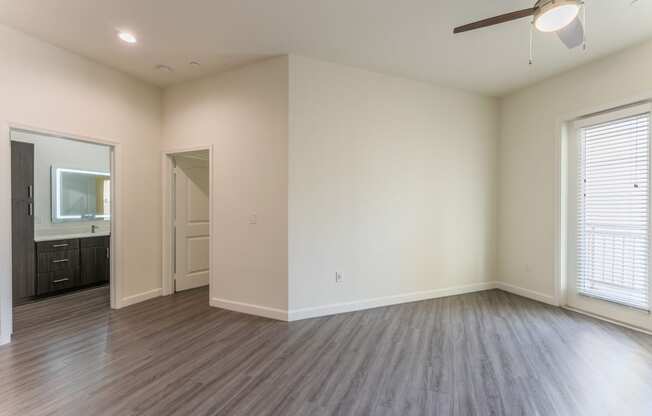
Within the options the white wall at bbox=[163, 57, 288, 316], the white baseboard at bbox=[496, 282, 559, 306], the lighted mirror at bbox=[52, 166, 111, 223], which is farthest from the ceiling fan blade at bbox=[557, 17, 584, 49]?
the lighted mirror at bbox=[52, 166, 111, 223]

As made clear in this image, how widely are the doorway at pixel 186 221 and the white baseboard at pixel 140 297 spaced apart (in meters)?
0.12

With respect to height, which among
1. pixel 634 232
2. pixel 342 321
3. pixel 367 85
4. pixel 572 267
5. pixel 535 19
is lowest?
pixel 342 321

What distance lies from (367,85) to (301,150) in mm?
1242

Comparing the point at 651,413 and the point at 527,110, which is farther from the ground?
the point at 527,110

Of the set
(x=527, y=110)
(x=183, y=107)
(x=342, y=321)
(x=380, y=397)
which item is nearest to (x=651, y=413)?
(x=380, y=397)

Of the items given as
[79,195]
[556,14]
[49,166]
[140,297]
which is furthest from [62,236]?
[556,14]

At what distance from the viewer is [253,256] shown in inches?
142

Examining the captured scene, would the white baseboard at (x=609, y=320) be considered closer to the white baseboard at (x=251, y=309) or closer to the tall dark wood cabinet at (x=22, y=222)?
the white baseboard at (x=251, y=309)

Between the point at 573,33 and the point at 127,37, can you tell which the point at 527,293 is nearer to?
the point at 573,33

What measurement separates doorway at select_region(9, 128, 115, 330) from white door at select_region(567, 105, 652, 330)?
5836 millimetres

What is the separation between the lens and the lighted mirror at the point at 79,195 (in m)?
4.67

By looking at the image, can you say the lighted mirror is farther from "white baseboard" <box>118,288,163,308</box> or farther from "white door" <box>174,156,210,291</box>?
"white baseboard" <box>118,288,163,308</box>

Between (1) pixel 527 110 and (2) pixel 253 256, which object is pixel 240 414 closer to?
(2) pixel 253 256

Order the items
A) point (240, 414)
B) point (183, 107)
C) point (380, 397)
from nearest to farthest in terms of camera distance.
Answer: point (240, 414) < point (380, 397) < point (183, 107)
